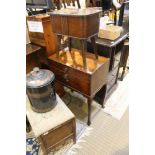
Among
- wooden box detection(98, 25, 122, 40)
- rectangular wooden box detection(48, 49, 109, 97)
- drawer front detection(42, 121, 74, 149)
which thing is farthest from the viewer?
wooden box detection(98, 25, 122, 40)

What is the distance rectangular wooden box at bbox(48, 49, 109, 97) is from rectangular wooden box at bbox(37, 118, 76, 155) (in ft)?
1.15

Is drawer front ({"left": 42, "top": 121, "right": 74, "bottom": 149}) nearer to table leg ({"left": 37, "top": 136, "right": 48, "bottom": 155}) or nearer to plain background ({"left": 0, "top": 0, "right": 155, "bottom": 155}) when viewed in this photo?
table leg ({"left": 37, "top": 136, "right": 48, "bottom": 155})

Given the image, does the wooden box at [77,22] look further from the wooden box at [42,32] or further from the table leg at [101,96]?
the table leg at [101,96]

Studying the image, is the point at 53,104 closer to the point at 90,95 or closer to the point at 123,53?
the point at 90,95

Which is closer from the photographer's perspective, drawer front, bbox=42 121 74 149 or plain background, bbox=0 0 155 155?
plain background, bbox=0 0 155 155

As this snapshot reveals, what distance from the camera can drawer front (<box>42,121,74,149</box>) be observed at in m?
1.23

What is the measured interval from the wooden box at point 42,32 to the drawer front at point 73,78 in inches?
9.2

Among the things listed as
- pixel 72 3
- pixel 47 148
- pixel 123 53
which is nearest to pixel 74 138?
pixel 47 148

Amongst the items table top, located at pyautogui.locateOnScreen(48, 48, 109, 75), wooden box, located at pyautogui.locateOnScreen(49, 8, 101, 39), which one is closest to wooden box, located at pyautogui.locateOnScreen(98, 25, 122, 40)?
table top, located at pyautogui.locateOnScreen(48, 48, 109, 75)
